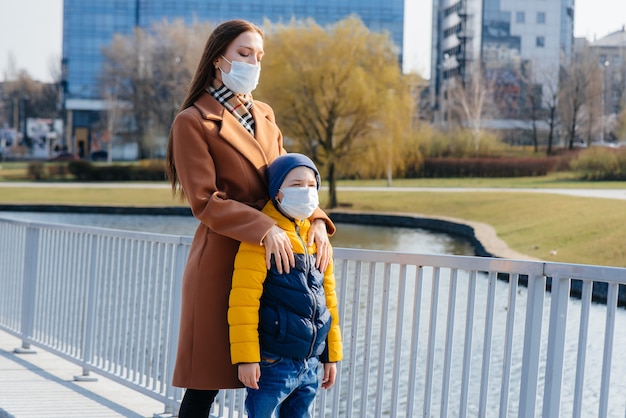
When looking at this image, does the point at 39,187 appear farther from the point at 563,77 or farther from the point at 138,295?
the point at 138,295

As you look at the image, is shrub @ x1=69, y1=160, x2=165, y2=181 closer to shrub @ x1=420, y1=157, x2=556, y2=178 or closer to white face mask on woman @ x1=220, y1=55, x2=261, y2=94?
shrub @ x1=420, y1=157, x2=556, y2=178

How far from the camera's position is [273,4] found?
283ft

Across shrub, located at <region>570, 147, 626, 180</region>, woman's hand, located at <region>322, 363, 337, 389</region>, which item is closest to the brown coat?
woman's hand, located at <region>322, 363, 337, 389</region>

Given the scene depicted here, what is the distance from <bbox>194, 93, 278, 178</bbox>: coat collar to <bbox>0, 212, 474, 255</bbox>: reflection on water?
59.3 ft

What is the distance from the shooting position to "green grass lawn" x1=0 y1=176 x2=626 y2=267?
22.1 metres

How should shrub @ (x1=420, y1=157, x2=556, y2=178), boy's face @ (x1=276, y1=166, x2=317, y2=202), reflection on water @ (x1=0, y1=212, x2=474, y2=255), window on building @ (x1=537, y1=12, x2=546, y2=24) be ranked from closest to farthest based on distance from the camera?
boy's face @ (x1=276, y1=166, x2=317, y2=202), reflection on water @ (x1=0, y1=212, x2=474, y2=255), shrub @ (x1=420, y1=157, x2=556, y2=178), window on building @ (x1=537, y1=12, x2=546, y2=24)

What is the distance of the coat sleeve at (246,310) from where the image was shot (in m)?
2.77

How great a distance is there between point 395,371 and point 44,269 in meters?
3.47

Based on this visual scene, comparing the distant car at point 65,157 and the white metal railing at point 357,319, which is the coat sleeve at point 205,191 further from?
the distant car at point 65,157

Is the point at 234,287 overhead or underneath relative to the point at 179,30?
underneath

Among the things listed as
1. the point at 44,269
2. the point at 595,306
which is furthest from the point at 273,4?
the point at 44,269

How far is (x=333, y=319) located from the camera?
2.98m

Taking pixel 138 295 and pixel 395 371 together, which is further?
pixel 138 295

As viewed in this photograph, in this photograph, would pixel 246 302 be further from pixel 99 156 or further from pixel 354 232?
pixel 99 156
